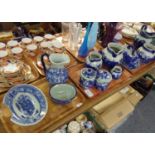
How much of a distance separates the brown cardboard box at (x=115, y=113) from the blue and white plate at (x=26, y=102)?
0.61 metres

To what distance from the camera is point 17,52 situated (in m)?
1.00

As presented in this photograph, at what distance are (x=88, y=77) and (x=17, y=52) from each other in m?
0.40

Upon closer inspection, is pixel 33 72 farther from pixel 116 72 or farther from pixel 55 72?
pixel 116 72

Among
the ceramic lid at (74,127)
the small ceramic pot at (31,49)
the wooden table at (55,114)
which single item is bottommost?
the ceramic lid at (74,127)

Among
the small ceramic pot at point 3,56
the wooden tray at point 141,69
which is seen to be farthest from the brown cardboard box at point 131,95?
the small ceramic pot at point 3,56

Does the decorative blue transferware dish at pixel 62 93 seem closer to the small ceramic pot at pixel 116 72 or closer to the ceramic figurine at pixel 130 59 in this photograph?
the small ceramic pot at pixel 116 72

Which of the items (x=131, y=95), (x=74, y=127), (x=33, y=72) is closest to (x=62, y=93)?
(x=33, y=72)

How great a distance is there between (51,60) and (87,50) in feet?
0.85

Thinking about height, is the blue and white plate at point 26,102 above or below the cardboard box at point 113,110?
above

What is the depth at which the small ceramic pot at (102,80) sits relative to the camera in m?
0.89

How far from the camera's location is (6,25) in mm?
1823

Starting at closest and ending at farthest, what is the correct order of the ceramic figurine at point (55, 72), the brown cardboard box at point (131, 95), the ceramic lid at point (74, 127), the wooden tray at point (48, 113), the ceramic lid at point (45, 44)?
the wooden tray at point (48, 113) < the ceramic figurine at point (55, 72) < the ceramic lid at point (45, 44) < the ceramic lid at point (74, 127) < the brown cardboard box at point (131, 95)

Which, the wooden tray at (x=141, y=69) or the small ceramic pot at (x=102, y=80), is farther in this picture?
the wooden tray at (x=141, y=69)

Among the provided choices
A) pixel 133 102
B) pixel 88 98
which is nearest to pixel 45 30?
pixel 133 102
